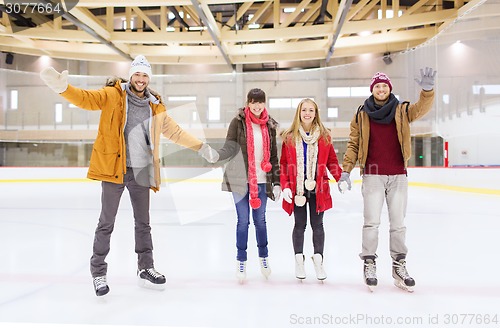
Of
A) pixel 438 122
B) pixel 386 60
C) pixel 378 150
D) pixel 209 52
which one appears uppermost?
pixel 209 52

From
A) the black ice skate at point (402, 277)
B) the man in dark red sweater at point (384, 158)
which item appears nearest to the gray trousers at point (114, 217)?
the man in dark red sweater at point (384, 158)

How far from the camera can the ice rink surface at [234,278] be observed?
6.08ft

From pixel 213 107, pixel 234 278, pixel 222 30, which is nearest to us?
pixel 234 278

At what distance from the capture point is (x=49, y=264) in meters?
2.81

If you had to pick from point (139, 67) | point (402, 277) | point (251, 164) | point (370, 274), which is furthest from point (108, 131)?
point (402, 277)

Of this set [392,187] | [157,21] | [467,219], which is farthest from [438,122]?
[157,21]

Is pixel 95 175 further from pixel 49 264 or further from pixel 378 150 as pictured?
pixel 378 150

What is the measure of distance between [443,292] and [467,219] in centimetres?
293
